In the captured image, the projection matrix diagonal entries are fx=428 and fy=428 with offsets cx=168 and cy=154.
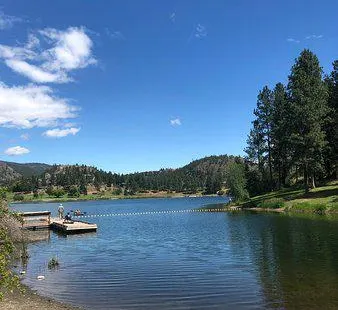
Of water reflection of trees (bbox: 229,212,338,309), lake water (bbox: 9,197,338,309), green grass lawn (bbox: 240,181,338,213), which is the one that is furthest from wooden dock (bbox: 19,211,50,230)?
green grass lawn (bbox: 240,181,338,213)

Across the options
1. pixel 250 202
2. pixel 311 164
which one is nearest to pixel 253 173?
pixel 250 202

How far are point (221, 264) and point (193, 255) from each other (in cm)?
514

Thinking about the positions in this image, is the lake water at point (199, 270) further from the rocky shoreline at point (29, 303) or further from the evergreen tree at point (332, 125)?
the evergreen tree at point (332, 125)

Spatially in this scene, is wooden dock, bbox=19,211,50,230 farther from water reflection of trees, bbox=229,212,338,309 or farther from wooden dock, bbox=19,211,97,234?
water reflection of trees, bbox=229,212,338,309

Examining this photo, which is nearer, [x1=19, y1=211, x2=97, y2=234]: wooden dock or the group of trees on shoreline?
[x1=19, y1=211, x2=97, y2=234]: wooden dock

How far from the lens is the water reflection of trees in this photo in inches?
842

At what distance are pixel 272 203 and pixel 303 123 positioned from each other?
15643mm

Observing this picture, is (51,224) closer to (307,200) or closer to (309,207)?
(309,207)

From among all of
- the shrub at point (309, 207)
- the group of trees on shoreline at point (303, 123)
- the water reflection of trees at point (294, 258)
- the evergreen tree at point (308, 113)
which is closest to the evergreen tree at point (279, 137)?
the group of trees on shoreline at point (303, 123)

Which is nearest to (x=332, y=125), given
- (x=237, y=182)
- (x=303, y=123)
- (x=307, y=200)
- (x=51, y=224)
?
(x=303, y=123)

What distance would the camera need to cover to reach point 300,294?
71.5ft

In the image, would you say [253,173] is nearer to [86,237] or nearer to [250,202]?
[250,202]

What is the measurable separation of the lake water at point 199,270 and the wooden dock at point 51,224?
367 inches

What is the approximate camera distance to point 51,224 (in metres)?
69.2
